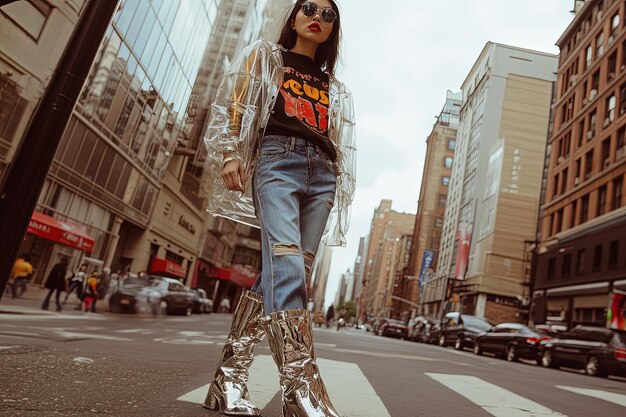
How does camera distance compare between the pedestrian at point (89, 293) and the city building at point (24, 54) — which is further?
the pedestrian at point (89, 293)

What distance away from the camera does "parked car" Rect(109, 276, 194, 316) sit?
16812mm

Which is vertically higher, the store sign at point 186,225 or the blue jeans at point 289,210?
the store sign at point 186,225

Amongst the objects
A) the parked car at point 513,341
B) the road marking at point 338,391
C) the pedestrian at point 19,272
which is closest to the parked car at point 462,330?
the parked car at point 513,341

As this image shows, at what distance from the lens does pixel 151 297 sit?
18844mm

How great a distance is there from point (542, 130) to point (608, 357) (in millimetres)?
47802

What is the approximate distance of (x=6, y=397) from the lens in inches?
84.5

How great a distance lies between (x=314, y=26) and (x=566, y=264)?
112ft

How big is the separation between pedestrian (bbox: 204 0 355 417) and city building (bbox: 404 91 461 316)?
284 feet

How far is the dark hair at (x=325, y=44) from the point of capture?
2906mm

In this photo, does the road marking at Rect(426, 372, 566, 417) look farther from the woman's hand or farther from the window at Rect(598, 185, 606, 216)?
the window at Rect(598, 185, 606, 216)

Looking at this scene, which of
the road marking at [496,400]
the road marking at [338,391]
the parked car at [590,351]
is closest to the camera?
the road marking at [338,391]

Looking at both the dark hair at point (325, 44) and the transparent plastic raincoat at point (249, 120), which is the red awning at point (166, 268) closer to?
the transparent plastic raincoat at point (249, 120)

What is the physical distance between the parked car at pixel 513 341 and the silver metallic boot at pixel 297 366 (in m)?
17.7

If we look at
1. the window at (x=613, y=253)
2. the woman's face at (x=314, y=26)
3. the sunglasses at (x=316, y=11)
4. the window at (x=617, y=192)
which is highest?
the window at (x=617, y=192)
